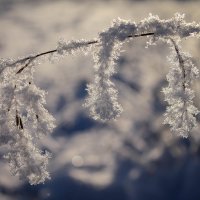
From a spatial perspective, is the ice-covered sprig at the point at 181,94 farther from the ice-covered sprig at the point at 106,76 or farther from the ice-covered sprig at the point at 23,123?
the ice-covered sprig at the point at 23,123

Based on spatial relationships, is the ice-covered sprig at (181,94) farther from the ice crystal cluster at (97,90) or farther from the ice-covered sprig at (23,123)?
the ice-covered sprig at (23,123)

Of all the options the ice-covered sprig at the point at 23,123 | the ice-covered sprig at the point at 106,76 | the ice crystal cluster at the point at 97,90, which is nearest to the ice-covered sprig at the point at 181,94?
the ice crystal cluster at the point at 97,90

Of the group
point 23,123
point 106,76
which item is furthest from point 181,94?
point 23,123

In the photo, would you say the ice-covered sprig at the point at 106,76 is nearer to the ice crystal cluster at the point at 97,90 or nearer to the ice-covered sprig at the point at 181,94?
the ice crystal cluster at the point at 97,90

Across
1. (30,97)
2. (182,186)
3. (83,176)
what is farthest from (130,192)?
(30,97)

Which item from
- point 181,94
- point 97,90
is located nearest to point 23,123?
point 97,90

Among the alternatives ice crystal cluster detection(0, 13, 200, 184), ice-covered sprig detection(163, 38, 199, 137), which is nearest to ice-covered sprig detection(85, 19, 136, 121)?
ice crystal cluster detection(0, 13, 200, 184)

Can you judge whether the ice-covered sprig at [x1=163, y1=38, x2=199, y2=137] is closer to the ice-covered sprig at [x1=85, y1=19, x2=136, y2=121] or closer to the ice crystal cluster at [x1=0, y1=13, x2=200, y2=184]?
the ice crystal cluster at [x1=0, y1=13, x2=200, y2=184]

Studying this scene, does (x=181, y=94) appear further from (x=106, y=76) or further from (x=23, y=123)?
(x=23, y=123)
